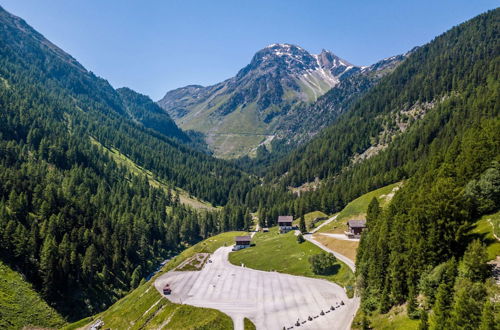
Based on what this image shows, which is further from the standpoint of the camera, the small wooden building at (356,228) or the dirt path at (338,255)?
the small wooden building at (356,228)

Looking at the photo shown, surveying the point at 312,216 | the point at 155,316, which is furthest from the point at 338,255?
the point at 312,216

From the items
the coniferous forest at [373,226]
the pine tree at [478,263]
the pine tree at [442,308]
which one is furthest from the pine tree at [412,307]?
the pine tree at [478,263]

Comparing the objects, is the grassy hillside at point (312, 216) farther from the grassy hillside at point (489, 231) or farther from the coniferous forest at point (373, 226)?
the grassy hillside at point (489, 231)

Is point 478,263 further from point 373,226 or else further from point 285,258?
point 285,258

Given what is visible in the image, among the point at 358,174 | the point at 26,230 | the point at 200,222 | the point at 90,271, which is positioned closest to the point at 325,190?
the point at 358,174

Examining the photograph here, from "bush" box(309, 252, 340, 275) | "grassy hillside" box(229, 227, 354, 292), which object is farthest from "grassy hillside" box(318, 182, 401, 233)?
"bush" box(309, 252, 340, 275)

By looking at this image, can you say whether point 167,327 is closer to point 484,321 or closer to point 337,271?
point 337,271

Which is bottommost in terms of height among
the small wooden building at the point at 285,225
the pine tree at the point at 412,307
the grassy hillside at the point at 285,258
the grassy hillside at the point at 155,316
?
the grassy hillside at the point at 155,316
